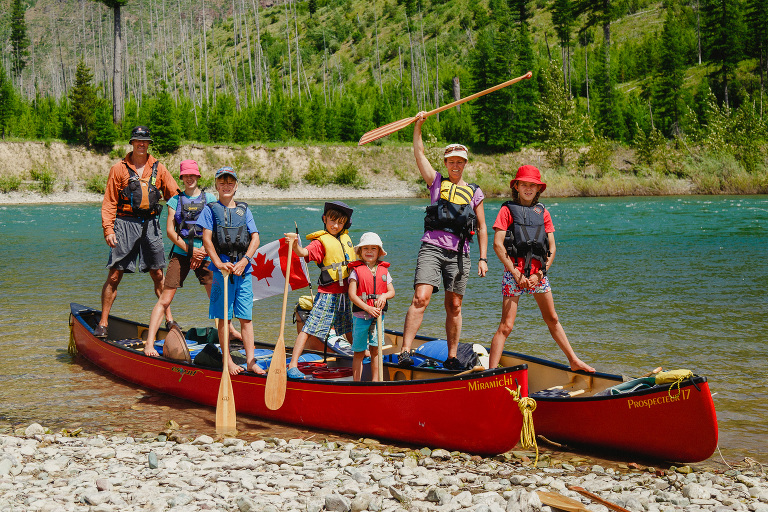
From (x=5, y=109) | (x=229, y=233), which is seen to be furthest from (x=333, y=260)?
(x=5, y=109)

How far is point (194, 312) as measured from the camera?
11.3 metres

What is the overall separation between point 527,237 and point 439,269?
82 centimetres

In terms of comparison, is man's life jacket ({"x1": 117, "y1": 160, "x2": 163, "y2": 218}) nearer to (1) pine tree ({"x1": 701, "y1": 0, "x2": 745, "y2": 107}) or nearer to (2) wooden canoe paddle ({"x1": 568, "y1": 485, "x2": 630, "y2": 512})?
(2) wooden canoe paddle ({"x1": 568, "y1": 485, "x2": 630, "y2": 512})

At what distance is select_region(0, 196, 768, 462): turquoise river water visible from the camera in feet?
21.5

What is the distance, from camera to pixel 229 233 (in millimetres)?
6234

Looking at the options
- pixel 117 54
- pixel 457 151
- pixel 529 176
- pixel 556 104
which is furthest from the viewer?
pixel 556 104

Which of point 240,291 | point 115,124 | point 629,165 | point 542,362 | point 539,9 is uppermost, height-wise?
point 539,9

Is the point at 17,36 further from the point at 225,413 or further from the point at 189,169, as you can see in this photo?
the point at 225,413

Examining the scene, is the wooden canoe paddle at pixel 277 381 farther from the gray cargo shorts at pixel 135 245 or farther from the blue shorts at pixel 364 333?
the gray cargo shorts at pixel 135 245

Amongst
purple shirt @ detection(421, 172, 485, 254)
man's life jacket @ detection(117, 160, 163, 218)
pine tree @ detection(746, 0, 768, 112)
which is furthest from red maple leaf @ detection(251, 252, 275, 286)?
pine tree @ detection(746, 0, 768, 112)

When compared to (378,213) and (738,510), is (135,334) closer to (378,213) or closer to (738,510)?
(738,510)

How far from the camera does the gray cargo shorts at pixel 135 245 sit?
7496mm

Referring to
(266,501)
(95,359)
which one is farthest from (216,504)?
(95,359)

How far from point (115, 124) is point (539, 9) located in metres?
68.9
